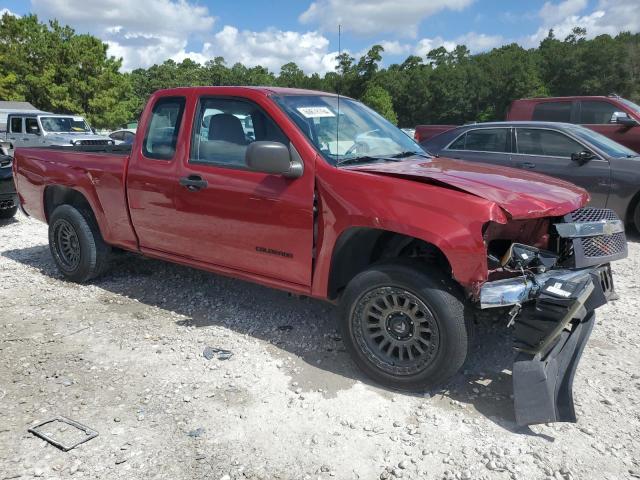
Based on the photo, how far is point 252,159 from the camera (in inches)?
137

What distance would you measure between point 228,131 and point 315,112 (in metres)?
0.71

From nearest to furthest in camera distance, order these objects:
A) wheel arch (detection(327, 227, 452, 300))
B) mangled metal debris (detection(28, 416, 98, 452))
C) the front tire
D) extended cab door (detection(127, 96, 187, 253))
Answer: mangled metal debris (detection(28, 416, 98, 452))
the front tire
wheel arch (detection(327, 227, 452, 300))
extended cab door (detection(127, 96, 187, 253))

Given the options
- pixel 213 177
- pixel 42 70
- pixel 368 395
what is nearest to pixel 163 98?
pixel 213 177

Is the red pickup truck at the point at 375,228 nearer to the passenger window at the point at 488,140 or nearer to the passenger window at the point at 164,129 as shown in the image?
the passenger window at the point at 164,129

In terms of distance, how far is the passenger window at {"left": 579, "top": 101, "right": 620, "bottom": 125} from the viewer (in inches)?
378

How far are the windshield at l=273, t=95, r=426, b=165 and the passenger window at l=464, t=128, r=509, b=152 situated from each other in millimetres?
3670

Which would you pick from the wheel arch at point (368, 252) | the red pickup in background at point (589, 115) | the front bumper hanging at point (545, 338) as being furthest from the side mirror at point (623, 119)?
the wheel arch at point (368, 252)

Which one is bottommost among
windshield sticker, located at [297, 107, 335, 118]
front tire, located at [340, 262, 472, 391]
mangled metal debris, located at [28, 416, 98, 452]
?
mangled metal debris, located at [28, 416, 98, 452]

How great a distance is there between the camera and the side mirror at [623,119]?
898 cm

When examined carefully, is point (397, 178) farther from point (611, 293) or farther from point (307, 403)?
point (611, 293)

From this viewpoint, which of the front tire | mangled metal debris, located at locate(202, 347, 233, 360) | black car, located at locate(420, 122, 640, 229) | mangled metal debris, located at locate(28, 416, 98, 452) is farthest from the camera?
black car, located at locate(420, 122, 640, 229)

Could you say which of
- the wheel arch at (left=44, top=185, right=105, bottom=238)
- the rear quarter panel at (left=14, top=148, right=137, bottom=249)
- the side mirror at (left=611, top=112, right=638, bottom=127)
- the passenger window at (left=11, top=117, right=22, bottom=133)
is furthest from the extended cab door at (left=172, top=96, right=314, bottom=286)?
the passenger window at (left=11, top=117, right=22, bottom=133)

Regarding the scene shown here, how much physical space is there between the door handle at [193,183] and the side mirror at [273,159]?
66 centimetres

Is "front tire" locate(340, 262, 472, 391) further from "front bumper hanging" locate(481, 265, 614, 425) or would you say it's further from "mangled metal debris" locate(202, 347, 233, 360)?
"mangled metal debris" locate(202, 347, 233, 360)
